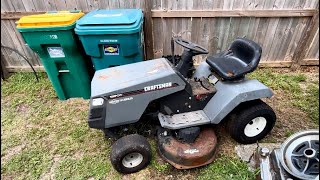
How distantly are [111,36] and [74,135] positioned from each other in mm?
1324

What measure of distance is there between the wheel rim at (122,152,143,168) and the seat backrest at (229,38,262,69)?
5.07ft

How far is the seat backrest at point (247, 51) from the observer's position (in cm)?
264

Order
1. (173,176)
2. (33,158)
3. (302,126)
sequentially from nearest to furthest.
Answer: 1. (173,176)
2. (33,158)
3. (302,126)

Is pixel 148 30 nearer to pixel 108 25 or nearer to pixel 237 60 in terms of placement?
pixel 108 25

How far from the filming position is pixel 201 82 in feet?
9.28

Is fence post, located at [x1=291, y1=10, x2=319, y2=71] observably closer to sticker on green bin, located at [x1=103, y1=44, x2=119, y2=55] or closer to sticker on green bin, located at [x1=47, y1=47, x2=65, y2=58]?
sticker on green bin, located at [x1=103, y1=44, x2=119, y2=55]

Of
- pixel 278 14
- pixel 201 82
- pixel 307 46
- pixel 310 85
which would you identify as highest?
pixel 278 14

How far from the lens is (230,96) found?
8.44 feet

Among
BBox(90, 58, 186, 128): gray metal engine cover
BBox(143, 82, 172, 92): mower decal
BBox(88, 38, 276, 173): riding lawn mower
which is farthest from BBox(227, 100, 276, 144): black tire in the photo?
BBox(143, 82, 172, 92): mower decal

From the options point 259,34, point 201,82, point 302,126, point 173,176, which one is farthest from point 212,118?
point 259,34

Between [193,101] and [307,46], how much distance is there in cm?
270

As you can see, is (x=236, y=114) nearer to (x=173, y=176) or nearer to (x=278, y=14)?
(x=173, y=176)

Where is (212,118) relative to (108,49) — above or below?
below

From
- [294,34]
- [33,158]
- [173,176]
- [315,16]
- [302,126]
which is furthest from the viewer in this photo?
[294,34]
